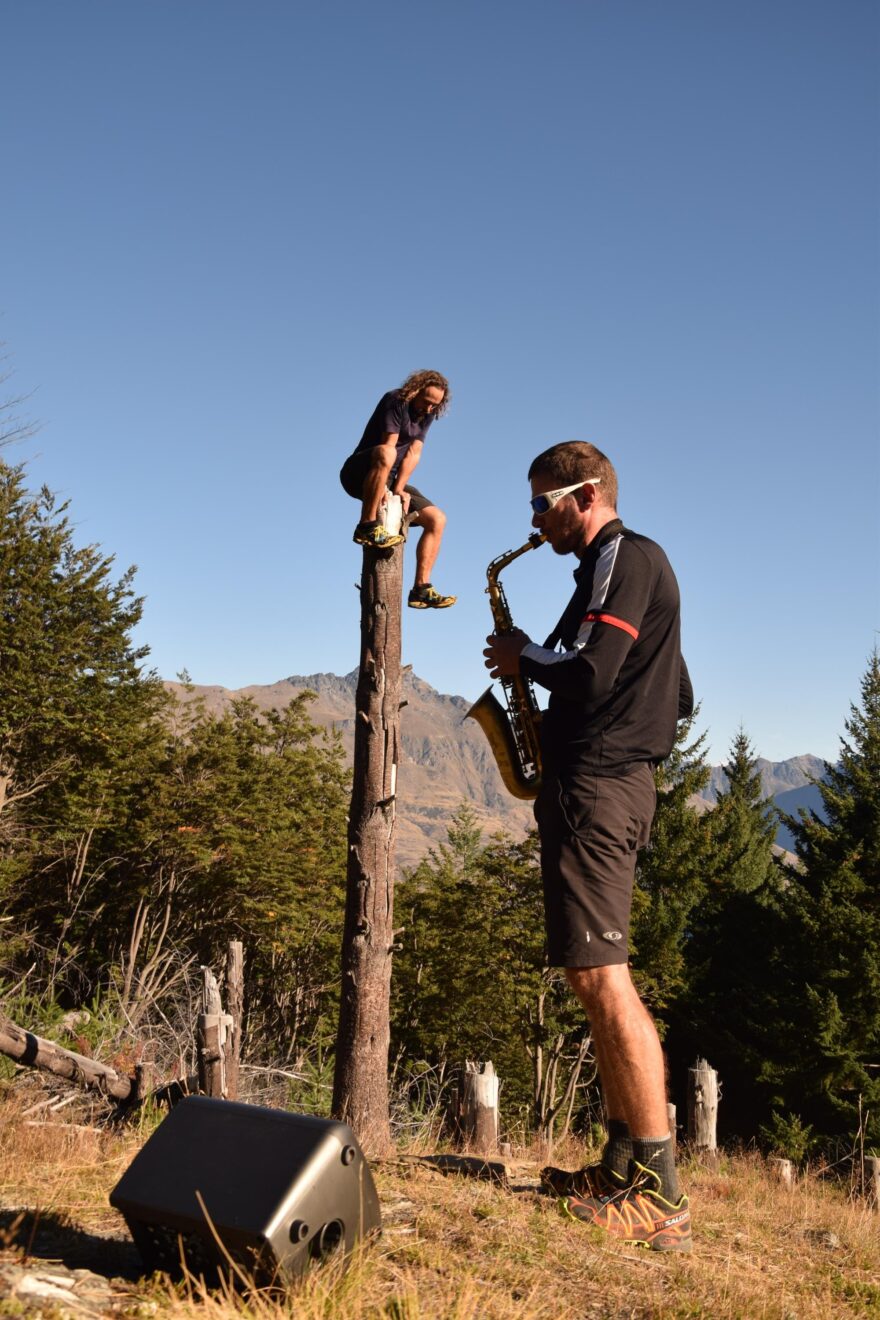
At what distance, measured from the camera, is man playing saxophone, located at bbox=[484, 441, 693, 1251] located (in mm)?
3719

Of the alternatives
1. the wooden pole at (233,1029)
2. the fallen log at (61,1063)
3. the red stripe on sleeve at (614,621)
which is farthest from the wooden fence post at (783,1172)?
the red stripe on sleeve at (614,621)

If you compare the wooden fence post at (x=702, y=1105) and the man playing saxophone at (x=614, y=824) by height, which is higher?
the man playing saxophone at (x=614, y=824)

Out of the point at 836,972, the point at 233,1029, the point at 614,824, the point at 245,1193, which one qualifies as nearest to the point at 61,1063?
the point at 233,1029

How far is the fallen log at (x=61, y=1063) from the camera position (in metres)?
7.62

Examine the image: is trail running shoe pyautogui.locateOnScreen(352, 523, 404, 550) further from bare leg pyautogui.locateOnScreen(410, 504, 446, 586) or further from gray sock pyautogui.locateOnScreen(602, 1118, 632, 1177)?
gray sock pyautogui.locateOnScreen(602, 1118, 632, 1177)

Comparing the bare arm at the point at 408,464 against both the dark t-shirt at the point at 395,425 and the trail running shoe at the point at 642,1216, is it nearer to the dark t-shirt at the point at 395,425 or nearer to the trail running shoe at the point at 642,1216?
the dark t-shirt at the point at 395,425

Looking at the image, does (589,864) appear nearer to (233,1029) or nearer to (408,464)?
(408,464)

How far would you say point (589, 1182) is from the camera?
393 cm

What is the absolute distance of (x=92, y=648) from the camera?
2398cm

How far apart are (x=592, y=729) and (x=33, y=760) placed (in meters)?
22.0

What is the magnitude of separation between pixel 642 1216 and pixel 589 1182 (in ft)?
0.85

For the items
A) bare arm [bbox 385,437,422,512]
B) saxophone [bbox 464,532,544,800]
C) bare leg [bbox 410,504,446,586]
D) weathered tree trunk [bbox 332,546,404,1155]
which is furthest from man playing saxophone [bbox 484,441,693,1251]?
bare leg [bbox 410,504,446,586]

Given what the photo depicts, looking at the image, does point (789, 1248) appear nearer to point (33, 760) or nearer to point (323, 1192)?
point (323, 1192)

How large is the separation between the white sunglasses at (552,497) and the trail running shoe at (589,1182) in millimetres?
2615
